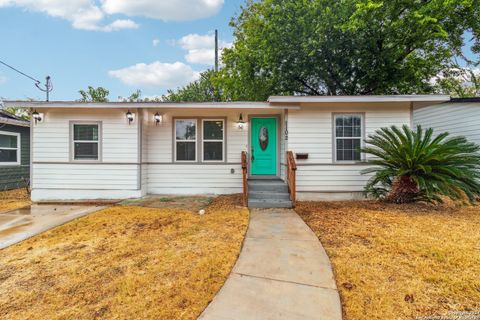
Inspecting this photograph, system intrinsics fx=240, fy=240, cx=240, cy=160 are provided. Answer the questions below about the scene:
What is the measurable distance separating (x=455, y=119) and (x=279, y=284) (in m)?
8.62

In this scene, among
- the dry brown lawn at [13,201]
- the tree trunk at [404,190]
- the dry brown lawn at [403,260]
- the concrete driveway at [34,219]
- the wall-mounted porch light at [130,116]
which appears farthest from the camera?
the wall-mounted porch light at [130,116]

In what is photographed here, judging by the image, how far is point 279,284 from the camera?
241 cm

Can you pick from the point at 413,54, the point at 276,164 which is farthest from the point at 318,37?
the point at 276,164

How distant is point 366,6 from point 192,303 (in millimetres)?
11095

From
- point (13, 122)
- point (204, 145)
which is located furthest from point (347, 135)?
point (13, 122)

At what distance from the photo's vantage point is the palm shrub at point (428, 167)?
5.00 metres

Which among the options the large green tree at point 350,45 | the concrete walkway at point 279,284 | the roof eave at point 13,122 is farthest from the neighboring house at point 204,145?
the large green tree at point 350,45

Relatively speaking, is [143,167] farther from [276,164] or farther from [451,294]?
[451,294]

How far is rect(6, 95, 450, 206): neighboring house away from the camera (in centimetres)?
677

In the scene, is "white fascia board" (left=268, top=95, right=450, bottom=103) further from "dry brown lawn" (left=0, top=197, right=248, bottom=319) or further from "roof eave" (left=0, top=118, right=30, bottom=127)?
"roof eave" (left=0, top=118, right=30, bottom=127)

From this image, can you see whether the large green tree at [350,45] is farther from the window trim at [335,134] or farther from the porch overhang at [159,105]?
the porch overhang at [159,105]

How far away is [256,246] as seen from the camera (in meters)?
3.40

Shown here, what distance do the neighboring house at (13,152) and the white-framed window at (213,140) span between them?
23.0ft

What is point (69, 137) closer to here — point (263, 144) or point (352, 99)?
point (263, 144)
